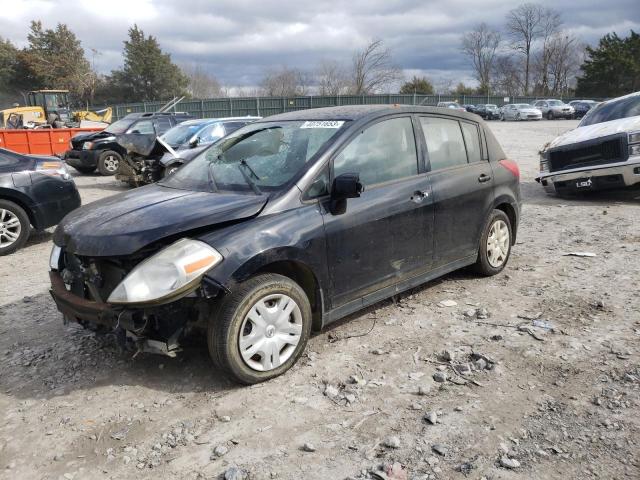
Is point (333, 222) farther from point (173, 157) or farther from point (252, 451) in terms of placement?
point (173, 157)

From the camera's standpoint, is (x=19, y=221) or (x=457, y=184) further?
(x=19, y=221)

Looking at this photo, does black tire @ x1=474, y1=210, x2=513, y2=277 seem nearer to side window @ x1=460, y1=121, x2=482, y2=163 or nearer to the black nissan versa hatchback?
the black nissan versa hatchback

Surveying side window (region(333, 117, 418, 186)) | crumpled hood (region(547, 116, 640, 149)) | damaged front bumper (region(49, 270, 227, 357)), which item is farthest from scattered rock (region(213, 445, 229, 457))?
crumpled hood (region(547, 116, 640, 149))

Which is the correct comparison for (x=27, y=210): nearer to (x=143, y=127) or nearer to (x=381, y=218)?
(x=381, y=218)

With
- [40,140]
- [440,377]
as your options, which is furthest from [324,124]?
[40,140]

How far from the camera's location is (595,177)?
356 inches

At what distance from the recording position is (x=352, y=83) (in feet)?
193

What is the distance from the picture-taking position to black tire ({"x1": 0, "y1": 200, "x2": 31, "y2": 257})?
718cm

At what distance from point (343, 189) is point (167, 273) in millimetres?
1275

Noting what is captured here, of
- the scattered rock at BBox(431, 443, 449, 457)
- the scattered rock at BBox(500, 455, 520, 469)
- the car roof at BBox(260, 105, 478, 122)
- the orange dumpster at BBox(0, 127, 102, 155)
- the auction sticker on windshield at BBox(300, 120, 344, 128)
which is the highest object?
the orange dumpster at BBox(0, 127, 102, 155)

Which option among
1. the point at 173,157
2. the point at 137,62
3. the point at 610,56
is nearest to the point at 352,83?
the point at 137,62

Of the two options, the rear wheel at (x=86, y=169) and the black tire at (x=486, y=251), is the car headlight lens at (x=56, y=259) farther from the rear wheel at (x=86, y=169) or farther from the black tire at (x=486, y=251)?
the rear wheel at (x=86, y=169)

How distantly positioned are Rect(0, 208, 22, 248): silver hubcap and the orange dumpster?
1027 centimetres

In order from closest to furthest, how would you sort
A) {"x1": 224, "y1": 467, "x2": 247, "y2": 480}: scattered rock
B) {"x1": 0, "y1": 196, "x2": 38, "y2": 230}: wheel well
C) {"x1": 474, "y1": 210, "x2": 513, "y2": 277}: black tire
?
{"x1": 224, "y1": 467, "x2": 247, "y2": 480}: scattered rock < {"x1": 474, "y1": 210, "x2": 513, "y2": 277}: black tire < {"x1": 0, "y1": 196, "x2": 38, "y2": 230}: wheel well
